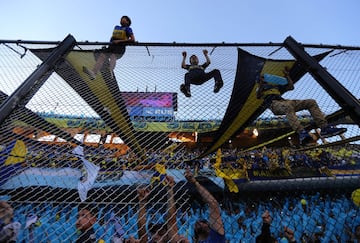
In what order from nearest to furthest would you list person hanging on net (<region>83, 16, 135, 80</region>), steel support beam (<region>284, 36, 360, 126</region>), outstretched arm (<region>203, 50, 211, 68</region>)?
steel support beam (<region>284, 36, 360, 126</region>) < person hanging on net (<region>83, 16, 135, 80</region>) < outstretched arm (<region>203, 50, 211, 68</region>)

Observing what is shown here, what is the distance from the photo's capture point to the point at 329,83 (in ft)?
5.21

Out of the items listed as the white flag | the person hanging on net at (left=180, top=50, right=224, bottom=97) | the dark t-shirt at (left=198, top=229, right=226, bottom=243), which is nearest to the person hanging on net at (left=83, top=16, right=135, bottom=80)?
the person hanging on net at (left=180, top=50, right=224, bottom=97)

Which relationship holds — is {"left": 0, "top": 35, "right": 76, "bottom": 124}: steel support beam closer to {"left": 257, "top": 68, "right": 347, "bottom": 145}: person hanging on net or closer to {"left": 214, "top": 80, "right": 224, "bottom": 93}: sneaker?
{"left": 214, "top": 80, "right": 224, "bottom": 93}: sneaker

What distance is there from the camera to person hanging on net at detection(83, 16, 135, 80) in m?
2.72

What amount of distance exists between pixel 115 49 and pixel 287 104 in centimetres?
229

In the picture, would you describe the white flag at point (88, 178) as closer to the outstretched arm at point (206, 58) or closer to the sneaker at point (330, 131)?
the outstretched arm at point (206, 58)

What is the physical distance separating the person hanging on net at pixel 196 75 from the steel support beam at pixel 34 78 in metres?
1.54

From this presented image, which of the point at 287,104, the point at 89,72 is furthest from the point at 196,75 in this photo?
the point at 89,72

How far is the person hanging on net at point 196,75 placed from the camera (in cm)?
303

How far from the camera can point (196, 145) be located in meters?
12.9

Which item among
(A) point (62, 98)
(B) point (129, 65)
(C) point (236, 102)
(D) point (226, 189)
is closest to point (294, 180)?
(D) point (226, 189)

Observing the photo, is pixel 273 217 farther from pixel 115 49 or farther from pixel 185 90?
pixel 115 49

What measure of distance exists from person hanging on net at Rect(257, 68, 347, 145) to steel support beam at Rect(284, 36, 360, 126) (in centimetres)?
51

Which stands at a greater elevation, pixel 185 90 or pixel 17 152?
pixel 17 152
